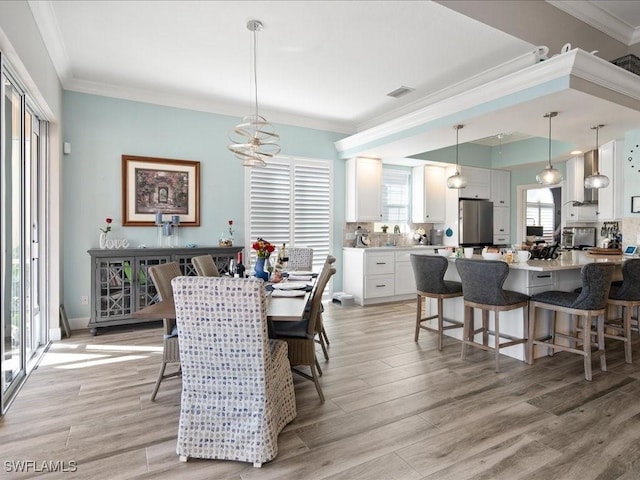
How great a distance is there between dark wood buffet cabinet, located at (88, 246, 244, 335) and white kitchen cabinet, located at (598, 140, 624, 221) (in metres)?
5.73

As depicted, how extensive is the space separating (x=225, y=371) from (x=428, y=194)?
19.1 ft

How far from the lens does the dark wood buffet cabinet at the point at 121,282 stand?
429 centimetres

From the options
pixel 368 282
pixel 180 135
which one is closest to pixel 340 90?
pixel 180 135

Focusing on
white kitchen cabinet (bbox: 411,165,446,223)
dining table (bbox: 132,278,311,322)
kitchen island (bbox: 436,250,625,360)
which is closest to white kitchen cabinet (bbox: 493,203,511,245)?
white kitchen cabinet (bbox: 411,165,446,223)

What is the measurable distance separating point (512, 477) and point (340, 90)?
13.8 ft

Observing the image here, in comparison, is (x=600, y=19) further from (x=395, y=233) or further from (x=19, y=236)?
Result: (x=19, y=236)

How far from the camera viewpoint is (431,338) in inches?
167

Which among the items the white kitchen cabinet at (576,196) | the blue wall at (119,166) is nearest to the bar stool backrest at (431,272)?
the blue wall at (119,166)

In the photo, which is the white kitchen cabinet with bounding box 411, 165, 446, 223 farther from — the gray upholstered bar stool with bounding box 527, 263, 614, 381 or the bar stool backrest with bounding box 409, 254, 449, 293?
the gray upholstered bar stool with bounding box 527, 263, 614, 381

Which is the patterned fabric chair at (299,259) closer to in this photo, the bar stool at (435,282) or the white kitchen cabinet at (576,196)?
the bar stool at (435,282)

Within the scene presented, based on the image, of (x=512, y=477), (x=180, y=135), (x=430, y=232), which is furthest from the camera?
(x=430, y=232)

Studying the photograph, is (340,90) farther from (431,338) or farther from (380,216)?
(431,338)

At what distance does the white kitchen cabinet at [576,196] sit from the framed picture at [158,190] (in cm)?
597

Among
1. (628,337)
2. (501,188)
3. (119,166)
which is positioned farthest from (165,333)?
(501,188)
